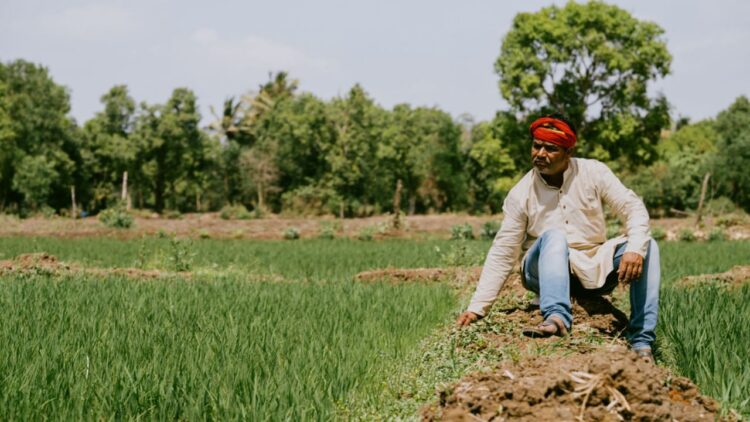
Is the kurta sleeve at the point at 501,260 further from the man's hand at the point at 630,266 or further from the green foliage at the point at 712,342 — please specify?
the green foliage at the point at 712,342

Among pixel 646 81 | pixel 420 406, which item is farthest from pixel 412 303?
pixel 646 81

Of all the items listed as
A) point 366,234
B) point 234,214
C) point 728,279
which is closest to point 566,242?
point 728,279

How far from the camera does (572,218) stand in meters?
3.79

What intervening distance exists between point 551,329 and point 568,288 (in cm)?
31

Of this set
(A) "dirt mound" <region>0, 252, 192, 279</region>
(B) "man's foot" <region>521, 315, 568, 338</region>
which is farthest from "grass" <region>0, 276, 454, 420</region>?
(A) "dirt mound" <region>0, 252, 192, 279</region>

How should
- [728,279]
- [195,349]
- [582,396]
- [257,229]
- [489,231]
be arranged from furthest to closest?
[257,229], [489,231], [728,279], [195,349], [582,396]

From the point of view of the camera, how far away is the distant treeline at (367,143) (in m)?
27.8

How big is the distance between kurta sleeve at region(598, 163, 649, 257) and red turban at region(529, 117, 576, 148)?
0.30 meters

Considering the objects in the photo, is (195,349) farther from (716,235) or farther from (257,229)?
(257,229)

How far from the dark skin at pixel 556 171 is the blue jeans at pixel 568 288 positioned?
0.37 ft

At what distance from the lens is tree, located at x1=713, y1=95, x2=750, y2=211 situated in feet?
108

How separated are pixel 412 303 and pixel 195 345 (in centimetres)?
234

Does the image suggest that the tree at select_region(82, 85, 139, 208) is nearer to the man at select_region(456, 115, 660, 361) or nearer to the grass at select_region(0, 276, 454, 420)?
the grass at select_region(0, 276, 454, 420)

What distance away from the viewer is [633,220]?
3467 millimetres
